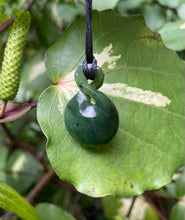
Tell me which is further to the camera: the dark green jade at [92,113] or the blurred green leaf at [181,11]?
the blurred green leaf at [181,11]

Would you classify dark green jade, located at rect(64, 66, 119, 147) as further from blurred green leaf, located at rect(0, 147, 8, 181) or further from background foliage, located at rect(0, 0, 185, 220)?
blurred green leaf, located at rect(0, 147, 8, 181)

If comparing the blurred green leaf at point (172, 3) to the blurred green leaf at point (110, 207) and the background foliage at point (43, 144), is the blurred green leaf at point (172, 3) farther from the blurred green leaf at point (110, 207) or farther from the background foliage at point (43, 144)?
the blurred green leaf at point (110, 207)

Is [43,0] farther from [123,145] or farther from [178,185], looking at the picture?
[178,185]

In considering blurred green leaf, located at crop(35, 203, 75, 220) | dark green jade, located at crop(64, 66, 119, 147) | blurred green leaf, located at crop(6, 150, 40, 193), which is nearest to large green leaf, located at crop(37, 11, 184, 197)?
dark green jade, located at crop(64, 66, 119, 147)

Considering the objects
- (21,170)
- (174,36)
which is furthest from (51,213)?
(174,36)

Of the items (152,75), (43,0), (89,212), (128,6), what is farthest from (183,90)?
(89,212)

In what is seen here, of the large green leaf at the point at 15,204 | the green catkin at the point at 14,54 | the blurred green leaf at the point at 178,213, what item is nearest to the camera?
the large green leaf at the point at 15,204

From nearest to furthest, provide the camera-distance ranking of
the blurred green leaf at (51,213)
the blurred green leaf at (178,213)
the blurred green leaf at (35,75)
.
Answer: the blurred green leaf at (51,213), the blurred green leaf at (178,213), the blurred green leaf at (35,75)

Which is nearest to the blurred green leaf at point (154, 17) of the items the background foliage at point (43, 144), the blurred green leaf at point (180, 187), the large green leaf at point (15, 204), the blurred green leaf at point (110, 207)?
the background foliage at point (43, 144)
